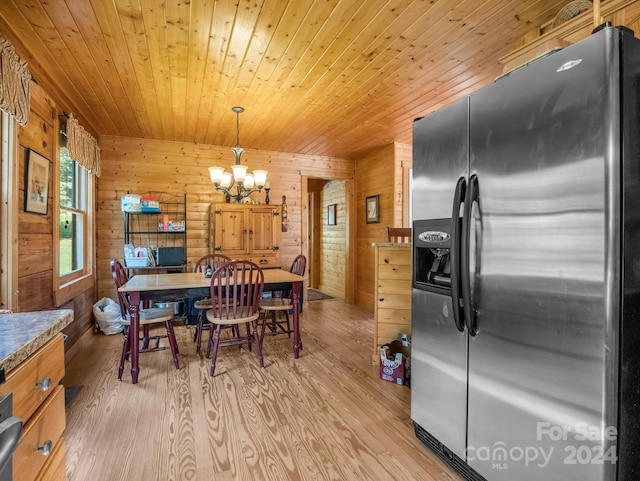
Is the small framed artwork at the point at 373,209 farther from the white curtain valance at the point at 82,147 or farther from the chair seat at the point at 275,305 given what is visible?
the white curtain valance at the point at 82,147

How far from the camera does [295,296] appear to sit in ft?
10.6

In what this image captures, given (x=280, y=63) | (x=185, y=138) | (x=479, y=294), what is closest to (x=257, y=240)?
(x=185, y=138)

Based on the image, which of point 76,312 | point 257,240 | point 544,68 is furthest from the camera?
point 257,240

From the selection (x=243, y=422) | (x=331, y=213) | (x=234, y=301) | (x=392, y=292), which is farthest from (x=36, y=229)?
(x=331, y=213)

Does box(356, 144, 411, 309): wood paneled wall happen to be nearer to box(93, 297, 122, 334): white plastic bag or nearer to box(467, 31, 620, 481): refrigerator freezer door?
box(93, 297, 122, 334): white plastic bag

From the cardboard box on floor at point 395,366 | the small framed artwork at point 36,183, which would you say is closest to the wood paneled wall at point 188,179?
the small framed artwork at point 36,183

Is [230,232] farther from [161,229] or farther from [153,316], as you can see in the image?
[153,316]

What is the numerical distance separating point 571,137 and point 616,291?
51cm

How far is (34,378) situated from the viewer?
3.04 ft

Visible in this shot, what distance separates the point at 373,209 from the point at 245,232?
6.97 ft

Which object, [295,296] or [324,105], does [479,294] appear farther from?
[324,105]

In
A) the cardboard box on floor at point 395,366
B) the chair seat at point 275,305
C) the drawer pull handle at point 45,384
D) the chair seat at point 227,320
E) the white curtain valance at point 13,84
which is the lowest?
the cardboard box on floor at point 395,366

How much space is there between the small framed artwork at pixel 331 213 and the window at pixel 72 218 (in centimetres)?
407

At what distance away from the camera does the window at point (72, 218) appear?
138 inches
